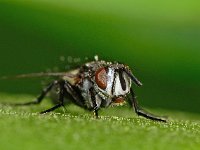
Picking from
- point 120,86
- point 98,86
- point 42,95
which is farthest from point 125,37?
point 120,86

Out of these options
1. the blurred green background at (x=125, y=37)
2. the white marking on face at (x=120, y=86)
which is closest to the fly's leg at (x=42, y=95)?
the blurred green background at (x=125, y=37)

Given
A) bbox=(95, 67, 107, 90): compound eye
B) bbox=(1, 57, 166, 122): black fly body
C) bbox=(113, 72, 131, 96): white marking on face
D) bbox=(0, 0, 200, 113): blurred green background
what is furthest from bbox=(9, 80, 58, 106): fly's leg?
bbox=(113, 72, 131, 96): white marking on face

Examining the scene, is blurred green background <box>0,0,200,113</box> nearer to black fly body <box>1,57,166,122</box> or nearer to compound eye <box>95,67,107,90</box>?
black fly body <box>1,57,166,122</box>

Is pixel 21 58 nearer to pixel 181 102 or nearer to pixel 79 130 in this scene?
pixel 181 102

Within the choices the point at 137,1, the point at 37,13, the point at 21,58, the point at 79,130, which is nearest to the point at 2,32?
the point at 21,58

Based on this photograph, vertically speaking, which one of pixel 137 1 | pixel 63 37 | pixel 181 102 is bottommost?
pixel 181 102

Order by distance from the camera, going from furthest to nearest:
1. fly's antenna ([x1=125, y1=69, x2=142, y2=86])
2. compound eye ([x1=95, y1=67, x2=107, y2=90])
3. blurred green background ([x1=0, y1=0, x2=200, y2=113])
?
1. blurred green background ([x1=0, y1=0, x2=200, y2=113])
2. compound eye ([x1=95, y1=67, x2=107, y2=90])
3. fly's antenna ([x1=125, y1=69, x2=142, y2=86])
